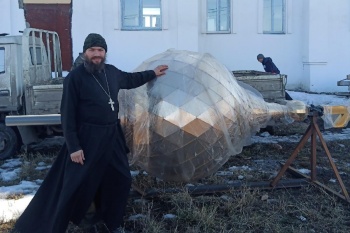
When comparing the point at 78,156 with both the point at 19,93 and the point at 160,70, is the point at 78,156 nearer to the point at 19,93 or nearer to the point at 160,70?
the point at 160,70

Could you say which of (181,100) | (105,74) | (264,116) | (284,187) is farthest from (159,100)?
(284,187)

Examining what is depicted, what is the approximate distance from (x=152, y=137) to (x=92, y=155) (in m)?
0.54

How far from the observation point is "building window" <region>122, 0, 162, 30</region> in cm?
1336

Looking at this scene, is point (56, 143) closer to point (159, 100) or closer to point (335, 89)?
point (159, 100)

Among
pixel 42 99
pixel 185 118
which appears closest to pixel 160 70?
pixel 185 118

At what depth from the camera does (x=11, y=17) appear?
41.7 ft

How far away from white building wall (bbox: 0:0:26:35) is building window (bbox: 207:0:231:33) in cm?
526

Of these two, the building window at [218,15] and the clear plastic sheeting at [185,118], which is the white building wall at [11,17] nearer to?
the building window at [218,15]

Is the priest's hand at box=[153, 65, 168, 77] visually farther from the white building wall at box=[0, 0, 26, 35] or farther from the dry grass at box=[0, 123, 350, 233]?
the white building wall at box=[0, 0, 26, 35]

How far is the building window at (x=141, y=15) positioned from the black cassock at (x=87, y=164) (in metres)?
9.52

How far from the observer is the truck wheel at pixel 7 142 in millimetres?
7332

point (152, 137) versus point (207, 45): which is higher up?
point (207, 45)

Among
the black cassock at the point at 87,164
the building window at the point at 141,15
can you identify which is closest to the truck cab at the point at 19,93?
the black cassock at the point at 87,164

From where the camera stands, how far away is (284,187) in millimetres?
5320
